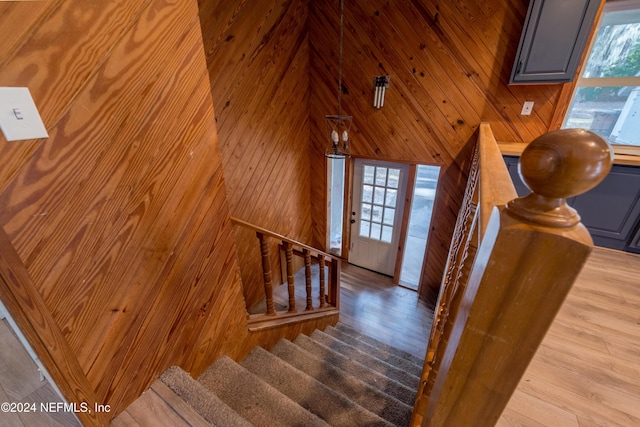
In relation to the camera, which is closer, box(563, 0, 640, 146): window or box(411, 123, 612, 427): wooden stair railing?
box(411, 123, 612, 427): wooden stair railing

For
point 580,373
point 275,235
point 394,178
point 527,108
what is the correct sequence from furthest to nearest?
point 394,178
point 527,108
point 275,235
point 580,373

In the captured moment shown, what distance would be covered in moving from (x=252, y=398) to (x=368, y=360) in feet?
4.22

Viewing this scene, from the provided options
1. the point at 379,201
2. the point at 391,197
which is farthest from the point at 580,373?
the point at 379,201

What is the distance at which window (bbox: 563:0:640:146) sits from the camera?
2188 mm

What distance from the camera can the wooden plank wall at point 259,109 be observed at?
2.41m

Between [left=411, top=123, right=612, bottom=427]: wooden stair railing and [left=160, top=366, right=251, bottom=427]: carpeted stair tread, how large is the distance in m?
0.96

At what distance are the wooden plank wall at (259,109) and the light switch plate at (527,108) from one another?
2.54m

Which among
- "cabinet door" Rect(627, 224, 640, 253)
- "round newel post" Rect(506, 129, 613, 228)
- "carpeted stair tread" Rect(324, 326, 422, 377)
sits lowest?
"carpeted stair tread" Rect(324, 326, 422, 377)

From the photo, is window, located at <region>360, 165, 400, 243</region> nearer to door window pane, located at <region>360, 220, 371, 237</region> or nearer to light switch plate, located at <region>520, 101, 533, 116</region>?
door window pane, located at <region>360, 220, 371, 237</region>

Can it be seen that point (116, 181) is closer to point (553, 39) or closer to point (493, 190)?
point (493, 190)

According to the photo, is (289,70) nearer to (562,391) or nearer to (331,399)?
(331,399)

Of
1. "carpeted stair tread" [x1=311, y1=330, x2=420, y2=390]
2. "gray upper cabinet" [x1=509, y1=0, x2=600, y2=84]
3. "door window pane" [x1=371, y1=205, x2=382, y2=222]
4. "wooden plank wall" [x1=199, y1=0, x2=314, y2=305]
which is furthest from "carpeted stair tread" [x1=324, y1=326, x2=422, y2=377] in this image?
"gray upper cabinet" [x1=509, y1=0, x2=600, y2=84]

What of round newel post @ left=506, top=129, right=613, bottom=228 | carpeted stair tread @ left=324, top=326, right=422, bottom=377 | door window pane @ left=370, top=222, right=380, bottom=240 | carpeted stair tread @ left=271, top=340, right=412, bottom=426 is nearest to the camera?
round newel post @ left=506, top=129, right=613, bottom=228

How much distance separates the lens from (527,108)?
2.54 metres
